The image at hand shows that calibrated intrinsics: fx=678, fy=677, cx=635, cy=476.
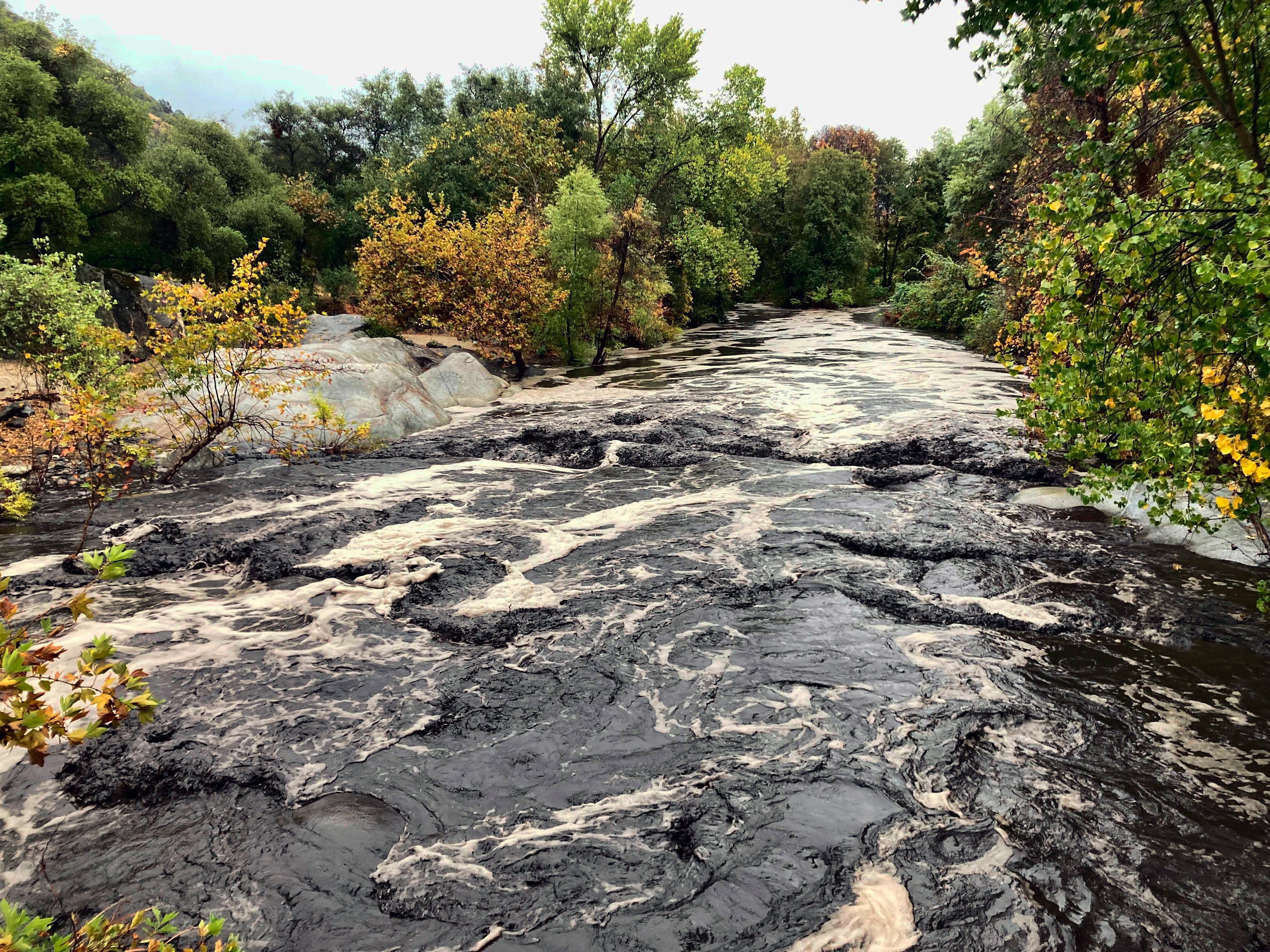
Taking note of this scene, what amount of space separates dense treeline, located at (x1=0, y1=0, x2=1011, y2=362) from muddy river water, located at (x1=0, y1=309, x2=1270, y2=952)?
1460 cm

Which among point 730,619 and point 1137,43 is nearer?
point 1137,43

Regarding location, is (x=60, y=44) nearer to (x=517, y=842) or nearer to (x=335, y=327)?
(x=335, y=327)

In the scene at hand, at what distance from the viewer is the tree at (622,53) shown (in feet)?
102

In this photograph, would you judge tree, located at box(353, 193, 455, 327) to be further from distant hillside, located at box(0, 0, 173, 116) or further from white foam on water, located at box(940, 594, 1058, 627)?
white foam on water, located at box(940, 594, 1058, 627)

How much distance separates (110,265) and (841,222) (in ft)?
141

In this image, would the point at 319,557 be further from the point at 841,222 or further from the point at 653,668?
the point at 841,222

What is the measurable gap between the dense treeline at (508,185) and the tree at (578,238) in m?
0.07

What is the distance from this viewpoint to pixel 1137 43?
6.13 metres

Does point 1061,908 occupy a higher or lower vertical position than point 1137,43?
lower

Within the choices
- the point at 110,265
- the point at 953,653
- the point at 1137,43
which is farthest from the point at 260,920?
the point at 110,265

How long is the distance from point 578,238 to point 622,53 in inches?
535

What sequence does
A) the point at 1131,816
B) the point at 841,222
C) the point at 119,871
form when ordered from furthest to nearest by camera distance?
the point at 841,222, the point at 1131,816, the point at 119,871

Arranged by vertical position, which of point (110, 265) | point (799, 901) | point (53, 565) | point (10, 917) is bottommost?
point (799, 901)

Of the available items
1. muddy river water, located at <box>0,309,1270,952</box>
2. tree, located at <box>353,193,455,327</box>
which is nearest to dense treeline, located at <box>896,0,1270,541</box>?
muddy river water, located at <box>0,309,1270,952</box>
